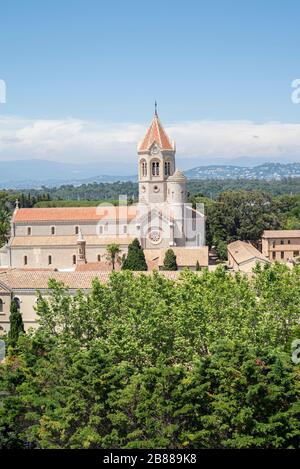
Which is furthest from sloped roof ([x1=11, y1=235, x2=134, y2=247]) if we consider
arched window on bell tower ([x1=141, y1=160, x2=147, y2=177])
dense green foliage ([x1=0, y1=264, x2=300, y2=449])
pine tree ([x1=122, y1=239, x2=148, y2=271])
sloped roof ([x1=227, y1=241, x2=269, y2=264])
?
dense green foliage ([x1=0, y1=264, x2=300, y2=449])

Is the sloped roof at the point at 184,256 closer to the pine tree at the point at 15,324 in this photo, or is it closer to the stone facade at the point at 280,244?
the stone facade at the point at 280,244

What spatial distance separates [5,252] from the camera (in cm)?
6250

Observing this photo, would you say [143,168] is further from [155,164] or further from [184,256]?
[184,256]

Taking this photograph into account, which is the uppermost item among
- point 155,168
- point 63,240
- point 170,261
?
point 155,168

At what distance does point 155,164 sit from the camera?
62656 mm

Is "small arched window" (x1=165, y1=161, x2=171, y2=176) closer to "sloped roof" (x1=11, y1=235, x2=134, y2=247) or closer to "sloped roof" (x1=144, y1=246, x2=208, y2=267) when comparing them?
"sloped roof" (x1=11, y1=235, x2=134, y2=247)

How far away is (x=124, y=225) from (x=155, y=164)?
6.32m

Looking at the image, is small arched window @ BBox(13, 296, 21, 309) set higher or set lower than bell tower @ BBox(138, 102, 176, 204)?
lower

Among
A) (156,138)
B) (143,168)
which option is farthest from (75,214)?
(156,138)

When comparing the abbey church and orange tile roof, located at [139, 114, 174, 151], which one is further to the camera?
orange tile roof, located at [139, 114, 174, 151]

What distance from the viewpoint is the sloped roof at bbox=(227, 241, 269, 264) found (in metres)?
56.6

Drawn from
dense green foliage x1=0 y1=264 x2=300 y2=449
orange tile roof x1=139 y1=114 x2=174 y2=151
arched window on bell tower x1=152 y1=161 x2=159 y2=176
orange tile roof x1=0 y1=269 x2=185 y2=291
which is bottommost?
dense green foliage x1=0 y1=264 x2=300 y2=449

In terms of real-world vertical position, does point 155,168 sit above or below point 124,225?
above
